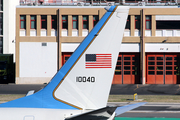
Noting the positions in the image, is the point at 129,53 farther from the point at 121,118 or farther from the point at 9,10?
the point at 9,10

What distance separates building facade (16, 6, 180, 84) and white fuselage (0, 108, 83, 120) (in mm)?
30690

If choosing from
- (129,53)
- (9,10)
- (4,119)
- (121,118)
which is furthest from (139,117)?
(9,10)

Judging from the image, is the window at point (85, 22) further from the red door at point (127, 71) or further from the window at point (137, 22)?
the red door at point (127, 71)

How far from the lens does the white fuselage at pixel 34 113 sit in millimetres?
7109

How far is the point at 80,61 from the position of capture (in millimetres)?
7496

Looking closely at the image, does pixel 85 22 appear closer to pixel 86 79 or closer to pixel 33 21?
pixel 33 21

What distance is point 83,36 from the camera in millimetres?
37906

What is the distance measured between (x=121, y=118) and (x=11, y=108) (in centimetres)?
931

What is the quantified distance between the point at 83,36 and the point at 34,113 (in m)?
31.1

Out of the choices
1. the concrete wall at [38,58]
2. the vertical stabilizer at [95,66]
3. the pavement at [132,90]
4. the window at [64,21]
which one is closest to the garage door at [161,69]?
the pavement at [132,90]

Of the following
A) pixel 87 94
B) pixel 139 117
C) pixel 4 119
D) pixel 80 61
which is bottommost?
pixel 139 117

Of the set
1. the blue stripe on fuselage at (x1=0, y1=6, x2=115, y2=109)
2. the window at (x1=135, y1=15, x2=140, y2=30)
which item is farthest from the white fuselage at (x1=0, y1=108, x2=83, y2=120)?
the window at (x1=135, y1=15, x2=140, y2=30)

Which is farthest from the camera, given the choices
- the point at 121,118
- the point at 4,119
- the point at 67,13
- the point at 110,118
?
the point at 67,13

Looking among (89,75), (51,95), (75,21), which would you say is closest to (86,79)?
(89,75)
